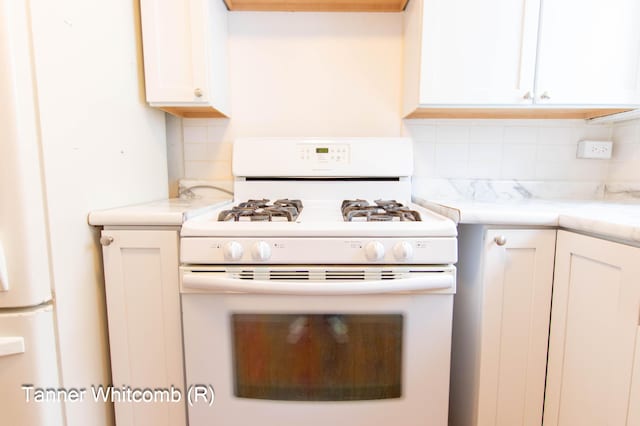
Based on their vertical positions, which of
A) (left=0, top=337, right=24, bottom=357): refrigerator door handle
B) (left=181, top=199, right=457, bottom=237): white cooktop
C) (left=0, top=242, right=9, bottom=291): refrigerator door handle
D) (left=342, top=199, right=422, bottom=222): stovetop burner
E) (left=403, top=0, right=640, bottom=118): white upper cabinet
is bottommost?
(left=0, top=337, right=24, bottom=357): refrigerator door handle

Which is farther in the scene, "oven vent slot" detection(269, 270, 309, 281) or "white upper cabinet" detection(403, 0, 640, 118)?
"white upper cabinet" detection(403, 0, 640, 118)

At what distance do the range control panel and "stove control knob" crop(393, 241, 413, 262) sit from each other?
2.11 ft

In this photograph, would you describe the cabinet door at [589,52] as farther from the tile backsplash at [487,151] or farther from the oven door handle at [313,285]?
the oven door handle at [313,285]

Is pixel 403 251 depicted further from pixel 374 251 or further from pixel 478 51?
pixel 478 51

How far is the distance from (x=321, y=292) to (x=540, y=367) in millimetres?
749

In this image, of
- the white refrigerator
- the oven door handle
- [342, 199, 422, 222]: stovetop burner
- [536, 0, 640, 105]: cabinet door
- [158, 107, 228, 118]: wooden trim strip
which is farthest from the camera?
[158, 107, 228, 118]: wooden trim strip

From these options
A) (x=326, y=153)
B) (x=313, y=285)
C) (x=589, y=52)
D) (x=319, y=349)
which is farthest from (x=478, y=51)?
(x=319, y=349)

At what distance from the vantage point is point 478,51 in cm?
116

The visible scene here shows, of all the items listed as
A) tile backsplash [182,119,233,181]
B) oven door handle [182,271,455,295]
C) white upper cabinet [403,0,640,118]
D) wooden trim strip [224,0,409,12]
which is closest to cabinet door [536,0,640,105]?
white upper cabinet [403,0,640,118]

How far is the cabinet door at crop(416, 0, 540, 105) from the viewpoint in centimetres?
114

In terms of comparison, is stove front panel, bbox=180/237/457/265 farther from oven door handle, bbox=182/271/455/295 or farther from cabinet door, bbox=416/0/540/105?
cabinet door, bbox=416/0/540/105

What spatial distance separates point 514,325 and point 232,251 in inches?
34.9

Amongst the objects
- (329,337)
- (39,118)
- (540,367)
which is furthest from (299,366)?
(39,118)

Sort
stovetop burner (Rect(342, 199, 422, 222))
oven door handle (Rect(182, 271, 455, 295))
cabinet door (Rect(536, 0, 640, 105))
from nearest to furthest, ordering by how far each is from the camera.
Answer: oven door handle (Rect(182, 271, 455, 295)), stovetop burner (Rect(342, 199, 422, 222)), cabinet door (Rect(536, 0, 640, 105))
